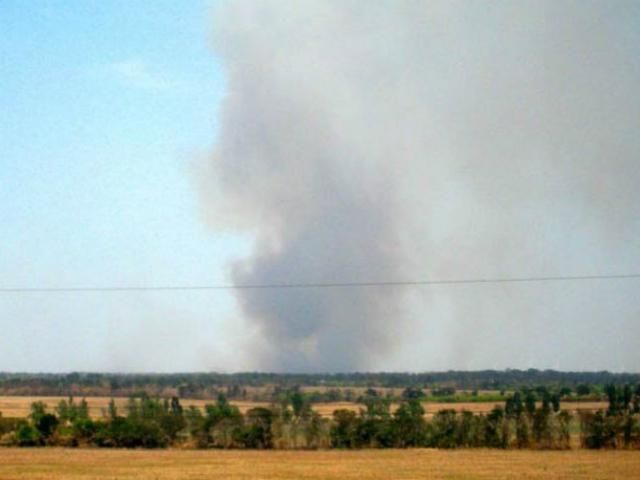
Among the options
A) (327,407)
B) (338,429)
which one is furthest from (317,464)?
(327,407)

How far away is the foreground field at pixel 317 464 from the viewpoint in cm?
4400

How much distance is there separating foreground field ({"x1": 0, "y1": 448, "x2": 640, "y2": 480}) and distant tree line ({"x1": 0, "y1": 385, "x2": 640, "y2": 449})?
3.58 metres

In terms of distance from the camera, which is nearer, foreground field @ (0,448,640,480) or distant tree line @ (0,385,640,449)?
foreground field @ (0,448,640,480)

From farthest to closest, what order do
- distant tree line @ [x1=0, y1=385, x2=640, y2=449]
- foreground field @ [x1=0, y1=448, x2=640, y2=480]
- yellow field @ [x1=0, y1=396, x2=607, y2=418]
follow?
yellow field @ [x1=0, y1=396, x2=607, y2=418]
distant tree line @ [x1=0, y1=385, x2=640, y2=449]
foreground field @ [x1=0, y1=448, x2=640, y2=480]

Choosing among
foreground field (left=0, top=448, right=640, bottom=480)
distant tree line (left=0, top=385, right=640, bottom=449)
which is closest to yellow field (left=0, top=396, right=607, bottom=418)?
distant tree line (left=0, top=385, right=640, bottom=449)

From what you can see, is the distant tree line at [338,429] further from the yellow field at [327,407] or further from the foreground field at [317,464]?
the yellow field at [327,407]

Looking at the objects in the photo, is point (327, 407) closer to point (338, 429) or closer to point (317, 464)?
point (338, 429)

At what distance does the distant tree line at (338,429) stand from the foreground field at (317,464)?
358 cm

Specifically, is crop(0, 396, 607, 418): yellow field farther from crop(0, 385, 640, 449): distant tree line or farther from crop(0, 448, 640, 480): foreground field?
crop(0, 448, 640, 480): foreground field

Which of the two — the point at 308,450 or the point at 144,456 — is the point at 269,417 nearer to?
the point at 308,450

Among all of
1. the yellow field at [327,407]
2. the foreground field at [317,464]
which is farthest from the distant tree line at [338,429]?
the yellow field at [327,407]

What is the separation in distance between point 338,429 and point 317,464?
1472cm

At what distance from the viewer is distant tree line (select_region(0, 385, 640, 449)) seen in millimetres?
64562

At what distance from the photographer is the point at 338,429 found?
65.9 metres
